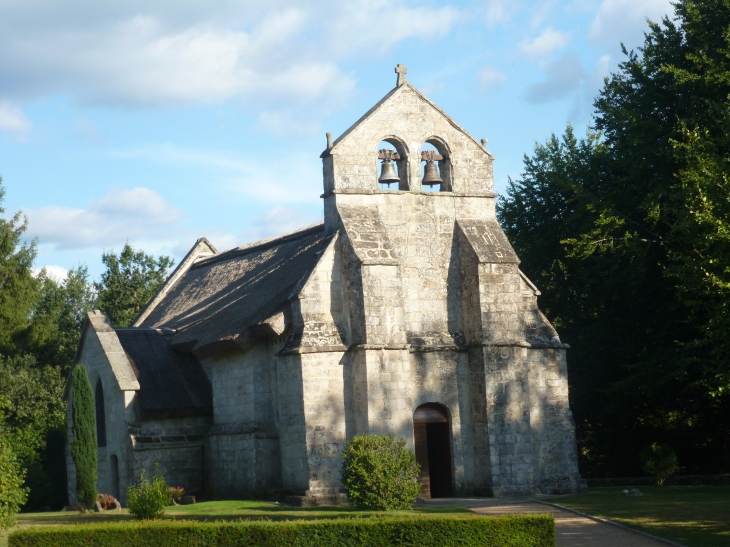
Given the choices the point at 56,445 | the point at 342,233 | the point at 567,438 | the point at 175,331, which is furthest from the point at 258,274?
the point at 56,445

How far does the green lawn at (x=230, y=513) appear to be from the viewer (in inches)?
812

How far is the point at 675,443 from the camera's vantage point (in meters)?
35.1

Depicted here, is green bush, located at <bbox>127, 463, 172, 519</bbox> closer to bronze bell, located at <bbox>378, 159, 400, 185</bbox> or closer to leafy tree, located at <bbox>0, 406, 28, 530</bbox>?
leafy tree, located at <bbox>0, 406, 28, 530</bbox>

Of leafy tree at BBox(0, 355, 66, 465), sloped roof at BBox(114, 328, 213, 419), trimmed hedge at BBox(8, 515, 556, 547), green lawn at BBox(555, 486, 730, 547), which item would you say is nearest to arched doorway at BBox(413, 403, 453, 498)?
green lawn at BBox(555, 486, 730, 547)

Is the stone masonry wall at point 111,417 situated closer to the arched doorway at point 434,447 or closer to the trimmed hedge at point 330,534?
the arched doorway at point 434,447

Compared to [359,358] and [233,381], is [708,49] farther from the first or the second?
[233,381]

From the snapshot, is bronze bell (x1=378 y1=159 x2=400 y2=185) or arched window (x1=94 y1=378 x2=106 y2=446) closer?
bronze bell (x1=378 y1=159 x2=400 y2=185)

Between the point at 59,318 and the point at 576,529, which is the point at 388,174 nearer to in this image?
the point at 576,529

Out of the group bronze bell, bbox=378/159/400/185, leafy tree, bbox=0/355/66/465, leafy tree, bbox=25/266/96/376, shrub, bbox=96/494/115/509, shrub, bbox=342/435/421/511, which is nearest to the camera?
shrub, bbox=342/435/421/511

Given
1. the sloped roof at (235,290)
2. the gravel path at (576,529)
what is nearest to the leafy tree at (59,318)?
the sloped roof at (235,290)

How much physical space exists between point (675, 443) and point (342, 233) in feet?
54.4

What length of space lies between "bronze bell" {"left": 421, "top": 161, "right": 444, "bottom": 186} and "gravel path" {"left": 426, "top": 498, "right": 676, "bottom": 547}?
9060mm

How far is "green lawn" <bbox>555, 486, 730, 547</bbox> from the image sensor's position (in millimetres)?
17906

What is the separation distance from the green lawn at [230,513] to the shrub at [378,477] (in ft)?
1.32
